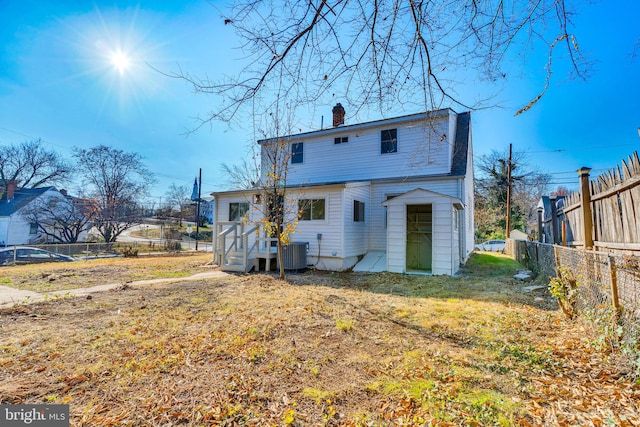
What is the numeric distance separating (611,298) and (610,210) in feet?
7.44

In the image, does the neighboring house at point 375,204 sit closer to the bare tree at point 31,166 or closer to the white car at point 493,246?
the white car at point 493,246

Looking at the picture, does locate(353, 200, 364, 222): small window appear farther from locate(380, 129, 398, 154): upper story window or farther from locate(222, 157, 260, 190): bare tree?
locate(222, 157, 260, 190): bare tree

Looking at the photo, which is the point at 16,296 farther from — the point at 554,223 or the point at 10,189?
the point at 10,189

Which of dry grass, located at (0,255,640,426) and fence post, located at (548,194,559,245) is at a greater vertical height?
→ fence post, located at (548,194,559,245)

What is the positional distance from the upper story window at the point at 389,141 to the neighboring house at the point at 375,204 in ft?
0.14

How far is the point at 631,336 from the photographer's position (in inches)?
108

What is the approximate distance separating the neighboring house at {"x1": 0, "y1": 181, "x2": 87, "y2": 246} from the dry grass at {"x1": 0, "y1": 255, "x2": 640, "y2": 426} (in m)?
29.0

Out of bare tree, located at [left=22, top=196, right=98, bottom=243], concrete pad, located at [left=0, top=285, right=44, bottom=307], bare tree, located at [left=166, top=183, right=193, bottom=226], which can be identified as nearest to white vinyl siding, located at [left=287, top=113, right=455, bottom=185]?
concrete pad, located at [left=0, top=285, right=44, bottom=307]

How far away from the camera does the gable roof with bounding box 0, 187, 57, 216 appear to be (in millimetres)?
26028

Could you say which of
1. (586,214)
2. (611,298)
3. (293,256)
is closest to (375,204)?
(293,256)

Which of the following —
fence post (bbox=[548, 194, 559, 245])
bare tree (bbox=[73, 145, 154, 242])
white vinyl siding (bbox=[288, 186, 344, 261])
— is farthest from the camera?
bare tree (bbox=[73, 145, 154, 242])

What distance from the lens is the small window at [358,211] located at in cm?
1118

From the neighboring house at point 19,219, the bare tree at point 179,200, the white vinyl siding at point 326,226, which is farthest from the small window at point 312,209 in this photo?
the bare tree at point 179,200

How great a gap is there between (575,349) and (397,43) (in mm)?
4070
